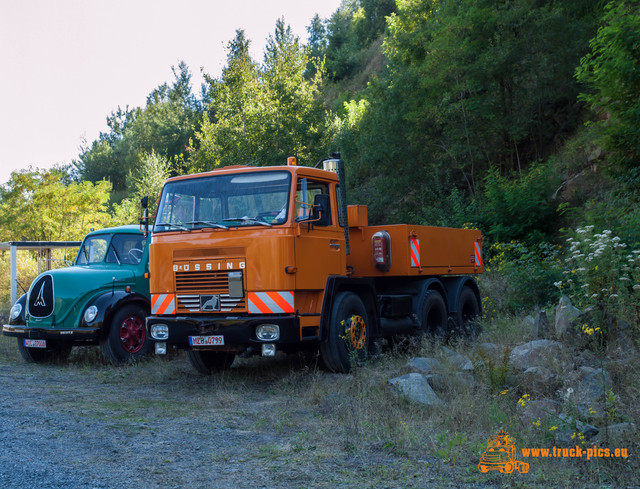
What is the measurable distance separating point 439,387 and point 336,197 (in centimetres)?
327

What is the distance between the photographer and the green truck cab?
35.8ft

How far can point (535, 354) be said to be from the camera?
7680 millimetres

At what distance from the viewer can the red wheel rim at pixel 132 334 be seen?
11.2 m

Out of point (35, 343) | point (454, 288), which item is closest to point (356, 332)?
point (454, 288)

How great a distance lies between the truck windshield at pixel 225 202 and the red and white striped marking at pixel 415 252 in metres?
2.78

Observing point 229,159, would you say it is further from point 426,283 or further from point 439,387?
point 439,387

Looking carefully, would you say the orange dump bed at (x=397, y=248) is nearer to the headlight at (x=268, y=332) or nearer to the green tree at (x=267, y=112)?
the headlight at (x=268, y=332)

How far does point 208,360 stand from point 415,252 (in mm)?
3670

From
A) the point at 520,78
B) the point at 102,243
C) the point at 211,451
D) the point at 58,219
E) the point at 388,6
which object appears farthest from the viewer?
the point at 388,6

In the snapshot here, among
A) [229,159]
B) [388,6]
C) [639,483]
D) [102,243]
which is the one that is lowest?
[639,483]

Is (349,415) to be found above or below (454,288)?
below

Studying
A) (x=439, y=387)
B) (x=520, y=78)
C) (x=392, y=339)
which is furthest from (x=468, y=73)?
(x=439, y=387)

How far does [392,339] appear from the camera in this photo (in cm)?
1073

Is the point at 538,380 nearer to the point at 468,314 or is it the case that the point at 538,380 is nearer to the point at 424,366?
the point at 424,366
